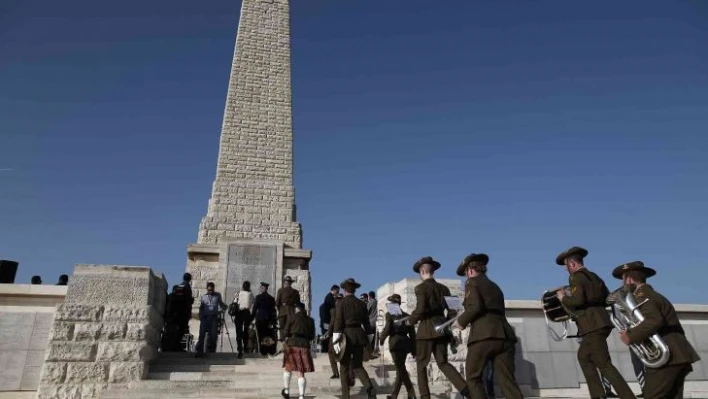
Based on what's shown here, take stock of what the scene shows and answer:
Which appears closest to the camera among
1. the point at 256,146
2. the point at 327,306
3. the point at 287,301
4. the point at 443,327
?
the point at 443,327

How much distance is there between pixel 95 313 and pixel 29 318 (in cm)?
121

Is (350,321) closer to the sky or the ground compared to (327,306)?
closer to the ground

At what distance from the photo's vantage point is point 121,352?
6980 mm

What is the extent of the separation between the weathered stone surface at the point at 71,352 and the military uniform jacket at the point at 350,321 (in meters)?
3.45

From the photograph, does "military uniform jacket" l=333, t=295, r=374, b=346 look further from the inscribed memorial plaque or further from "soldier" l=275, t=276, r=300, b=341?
the inscribed memorial plaque

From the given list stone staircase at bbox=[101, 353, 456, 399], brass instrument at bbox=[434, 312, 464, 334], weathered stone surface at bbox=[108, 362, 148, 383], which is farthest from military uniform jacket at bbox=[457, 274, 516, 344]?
weathered stone surface at bbox=[108, 362, 148, 383]

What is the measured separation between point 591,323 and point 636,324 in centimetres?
78

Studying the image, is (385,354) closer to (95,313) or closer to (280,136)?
(95,313)

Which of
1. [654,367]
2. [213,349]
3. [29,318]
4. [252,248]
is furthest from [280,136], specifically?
[654,367]

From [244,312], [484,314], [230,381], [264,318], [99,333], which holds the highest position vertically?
[244,312]

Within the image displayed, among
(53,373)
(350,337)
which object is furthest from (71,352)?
(350,337)

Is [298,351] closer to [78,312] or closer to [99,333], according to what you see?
[99,333]

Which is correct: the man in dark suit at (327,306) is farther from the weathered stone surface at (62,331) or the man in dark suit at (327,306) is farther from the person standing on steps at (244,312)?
the weathered stone surface at (62,331)

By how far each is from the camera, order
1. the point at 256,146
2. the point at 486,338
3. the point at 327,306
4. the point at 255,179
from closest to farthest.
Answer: the point at 486,338, the point at 327,306, the point at 255,179, the point at 256,146
